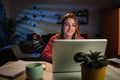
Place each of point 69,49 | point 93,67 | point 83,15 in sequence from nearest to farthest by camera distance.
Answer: point 93,67 < point 69,49 < point 83,15

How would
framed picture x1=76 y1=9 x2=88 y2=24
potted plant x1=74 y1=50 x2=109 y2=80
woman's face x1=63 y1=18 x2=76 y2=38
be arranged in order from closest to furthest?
→ 1. potted plant x1=74 y1=50 x2=109 y2=80
2. woman's face x1=63 y1=18 x2=76 y2=38
3. framed picture x1=76 y1=9 x2=88 y2=24

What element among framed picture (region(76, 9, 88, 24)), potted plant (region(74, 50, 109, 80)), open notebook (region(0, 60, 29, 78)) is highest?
framed picture (region(76, 9, 88, 24))

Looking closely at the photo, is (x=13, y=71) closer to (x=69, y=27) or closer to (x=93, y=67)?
(x=93, y=67)

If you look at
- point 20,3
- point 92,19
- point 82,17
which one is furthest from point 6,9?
point 92,19

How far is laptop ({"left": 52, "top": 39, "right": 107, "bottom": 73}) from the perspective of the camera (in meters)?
1.10

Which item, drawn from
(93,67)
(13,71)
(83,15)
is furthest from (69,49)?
(83,15)

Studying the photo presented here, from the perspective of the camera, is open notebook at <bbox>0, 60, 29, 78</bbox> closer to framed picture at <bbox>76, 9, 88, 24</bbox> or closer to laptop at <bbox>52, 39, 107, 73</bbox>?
laptop at <bbox>52, 39, 107, 73</bbox>

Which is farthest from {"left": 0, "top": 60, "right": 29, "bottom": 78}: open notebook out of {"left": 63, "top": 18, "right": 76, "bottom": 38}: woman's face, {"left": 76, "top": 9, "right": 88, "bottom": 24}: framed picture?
{"left": 76, "top": 9, "right": 88, "bottom": 24}: framed picture

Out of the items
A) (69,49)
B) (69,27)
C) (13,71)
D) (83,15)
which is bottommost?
(13,71)

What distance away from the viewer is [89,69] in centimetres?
95

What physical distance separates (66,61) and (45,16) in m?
4.18

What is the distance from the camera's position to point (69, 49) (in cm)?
112

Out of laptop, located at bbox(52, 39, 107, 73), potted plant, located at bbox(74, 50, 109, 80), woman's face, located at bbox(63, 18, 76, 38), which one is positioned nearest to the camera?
potted plant, located at bbox(74, 50, 109, 80)

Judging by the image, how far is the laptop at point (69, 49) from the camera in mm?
1103
